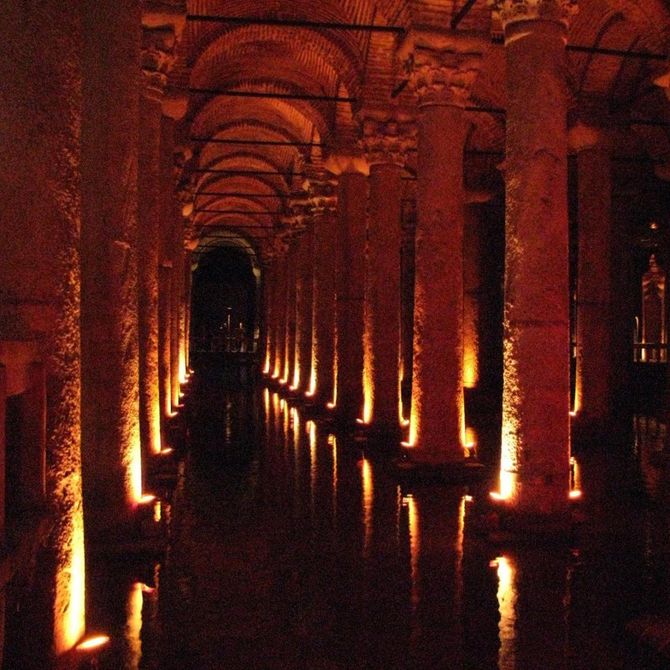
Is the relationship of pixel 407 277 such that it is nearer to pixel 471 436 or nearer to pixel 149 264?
pixel 471 436

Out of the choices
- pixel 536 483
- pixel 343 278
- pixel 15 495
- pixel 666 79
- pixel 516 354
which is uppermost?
pixel 666 79

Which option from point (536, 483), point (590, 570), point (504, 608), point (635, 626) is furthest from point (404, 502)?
point (635, 626)

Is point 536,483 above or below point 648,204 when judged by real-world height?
below

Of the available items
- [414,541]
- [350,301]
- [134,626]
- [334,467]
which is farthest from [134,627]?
[350,301]

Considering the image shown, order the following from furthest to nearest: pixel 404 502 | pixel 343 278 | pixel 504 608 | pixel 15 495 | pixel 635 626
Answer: pixel 343 278, pixel 404 502, pixel 504 608, pixel 635 626, pixel 15 495

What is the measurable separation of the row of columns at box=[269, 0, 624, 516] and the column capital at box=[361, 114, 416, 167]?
0.12m

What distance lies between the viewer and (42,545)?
12.6 ft

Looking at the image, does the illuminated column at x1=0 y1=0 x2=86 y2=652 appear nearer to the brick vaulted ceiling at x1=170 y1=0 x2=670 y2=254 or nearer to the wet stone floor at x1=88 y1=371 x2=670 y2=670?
the wet stone floor at x1=88 y1=371 x2=670 y2=670

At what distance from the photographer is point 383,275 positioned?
13680mm

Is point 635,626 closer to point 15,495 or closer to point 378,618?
point 378,618

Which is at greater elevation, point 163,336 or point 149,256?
point 149,256

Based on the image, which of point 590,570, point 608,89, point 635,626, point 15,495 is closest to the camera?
point 15,495

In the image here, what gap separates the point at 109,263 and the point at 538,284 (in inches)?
151

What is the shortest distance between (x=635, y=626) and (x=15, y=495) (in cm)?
372
